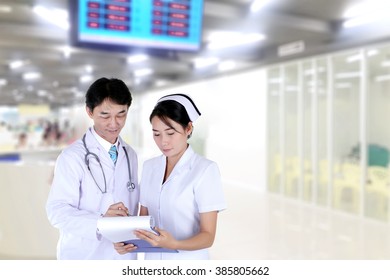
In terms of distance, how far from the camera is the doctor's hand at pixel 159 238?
1198mm

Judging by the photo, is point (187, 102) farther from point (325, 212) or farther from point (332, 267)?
point (325, 212)

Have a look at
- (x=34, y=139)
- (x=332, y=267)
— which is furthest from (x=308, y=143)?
(x=332, y=267)

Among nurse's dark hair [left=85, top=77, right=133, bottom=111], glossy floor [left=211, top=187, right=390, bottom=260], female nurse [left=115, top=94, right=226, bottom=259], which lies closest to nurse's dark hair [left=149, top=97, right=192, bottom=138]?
female nurse [left=115, top=94, right=226, bottom=259]

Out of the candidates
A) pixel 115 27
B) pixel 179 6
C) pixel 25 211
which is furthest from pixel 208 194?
pixel 25 211

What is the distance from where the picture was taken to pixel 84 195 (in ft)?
4.45

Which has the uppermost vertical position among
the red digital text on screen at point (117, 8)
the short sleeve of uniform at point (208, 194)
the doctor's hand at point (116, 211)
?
the red digital text on screen at point (117, 8)

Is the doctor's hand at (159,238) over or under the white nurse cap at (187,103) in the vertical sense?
under

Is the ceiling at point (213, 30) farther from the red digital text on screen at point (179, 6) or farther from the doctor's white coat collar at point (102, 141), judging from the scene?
the doctor's white coat collar at point (102, 141)

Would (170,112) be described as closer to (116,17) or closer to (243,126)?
(116,17)

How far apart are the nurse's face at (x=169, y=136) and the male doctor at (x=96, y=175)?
0.48 ft

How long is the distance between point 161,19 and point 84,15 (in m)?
0.52

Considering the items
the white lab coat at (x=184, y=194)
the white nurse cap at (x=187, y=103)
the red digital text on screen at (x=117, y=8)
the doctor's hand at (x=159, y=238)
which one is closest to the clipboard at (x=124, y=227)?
the doctor's hand at (x=159, y=238)

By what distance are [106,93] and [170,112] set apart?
232 millimetres

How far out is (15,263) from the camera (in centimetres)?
157
